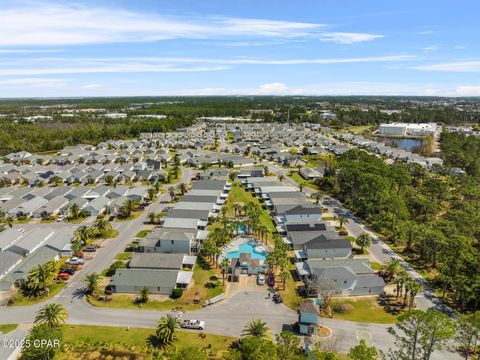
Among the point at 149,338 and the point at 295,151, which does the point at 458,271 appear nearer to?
the point at 149,338

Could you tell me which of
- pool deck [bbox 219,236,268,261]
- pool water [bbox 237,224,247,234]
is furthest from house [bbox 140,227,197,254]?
pool water [bbox 237,224,247,234]

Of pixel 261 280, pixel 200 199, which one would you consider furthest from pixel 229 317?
pixel 200 199

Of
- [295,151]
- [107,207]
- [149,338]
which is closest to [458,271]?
[149,338]

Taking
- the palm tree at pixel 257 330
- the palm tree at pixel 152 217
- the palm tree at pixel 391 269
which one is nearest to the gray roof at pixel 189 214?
the palm tree at pixel 152 217

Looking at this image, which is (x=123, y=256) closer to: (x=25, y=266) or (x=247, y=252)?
(x=25, y=266)

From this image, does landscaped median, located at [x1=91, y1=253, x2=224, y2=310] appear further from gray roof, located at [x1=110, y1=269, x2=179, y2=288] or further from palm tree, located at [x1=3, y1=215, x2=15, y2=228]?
palm tree, located at [x1=3, y1=215, x2=15, y2=228]

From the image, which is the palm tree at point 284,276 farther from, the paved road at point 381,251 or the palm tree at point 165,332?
the paved road at point 381,251

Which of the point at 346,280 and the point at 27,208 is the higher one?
the point at 27,208
